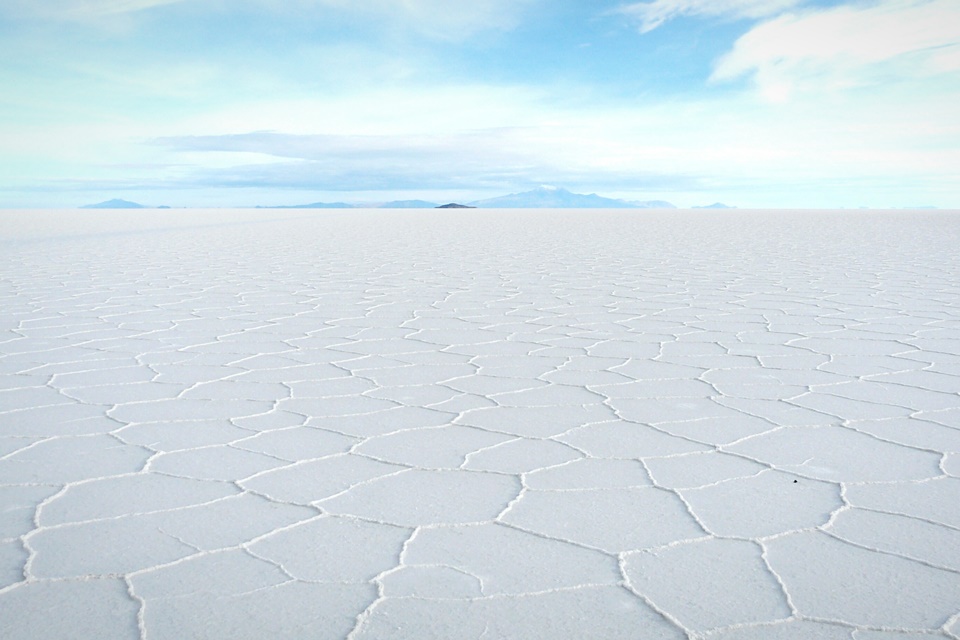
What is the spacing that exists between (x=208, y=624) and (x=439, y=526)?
464 millimetres

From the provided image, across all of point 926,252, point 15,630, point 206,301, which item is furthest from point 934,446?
point 926,252

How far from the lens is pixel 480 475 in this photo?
5.93 ft

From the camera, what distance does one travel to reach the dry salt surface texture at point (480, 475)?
1.24 metres

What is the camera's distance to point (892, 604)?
4.08 feet

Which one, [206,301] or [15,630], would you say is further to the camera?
[206,301]

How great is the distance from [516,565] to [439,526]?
21 centimetres

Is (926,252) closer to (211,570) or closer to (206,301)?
(206,301)

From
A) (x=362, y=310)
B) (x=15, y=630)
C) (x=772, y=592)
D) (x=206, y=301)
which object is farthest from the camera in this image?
(x=206, y=301)

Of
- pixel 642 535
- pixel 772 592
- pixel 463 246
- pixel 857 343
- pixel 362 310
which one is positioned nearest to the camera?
pixel 772 592

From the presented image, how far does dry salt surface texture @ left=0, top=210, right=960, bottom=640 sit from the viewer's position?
1.24 metres

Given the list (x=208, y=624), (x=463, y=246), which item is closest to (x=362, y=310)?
(x=208, y=624)

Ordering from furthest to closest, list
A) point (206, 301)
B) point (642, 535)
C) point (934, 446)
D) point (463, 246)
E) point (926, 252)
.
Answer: point (463, 246), point (926, 252), point (206, 301), point (934, 446), point (642, 535)

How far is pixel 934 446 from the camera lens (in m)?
2.00

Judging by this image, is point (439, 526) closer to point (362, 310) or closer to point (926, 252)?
point (362, 310)
